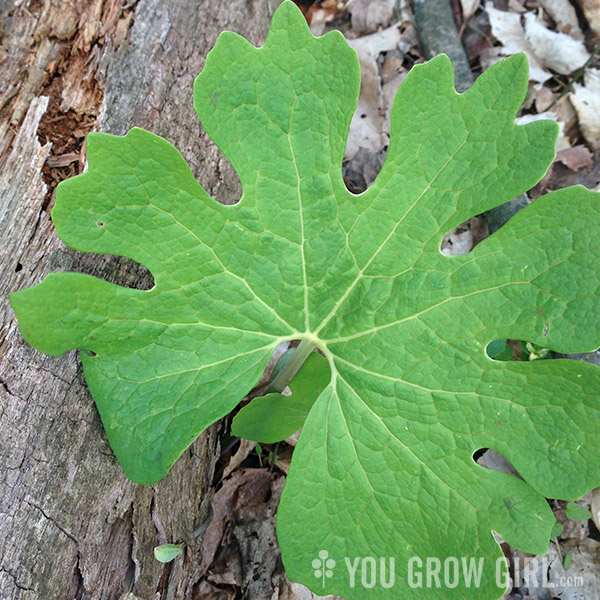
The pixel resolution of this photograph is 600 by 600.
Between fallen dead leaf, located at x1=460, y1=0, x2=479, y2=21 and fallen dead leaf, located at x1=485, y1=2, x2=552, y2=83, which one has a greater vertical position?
fallen dead leaf, located at x1=460, y1=0, x2=479, y2=21

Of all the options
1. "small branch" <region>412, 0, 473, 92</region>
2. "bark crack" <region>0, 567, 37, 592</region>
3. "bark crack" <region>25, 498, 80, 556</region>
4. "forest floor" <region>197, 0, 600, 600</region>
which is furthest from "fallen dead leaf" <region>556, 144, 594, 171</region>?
"bark crack" <region>0, 567, 37, 592</region>

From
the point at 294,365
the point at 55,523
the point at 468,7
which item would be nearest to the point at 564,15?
the point at 468,7

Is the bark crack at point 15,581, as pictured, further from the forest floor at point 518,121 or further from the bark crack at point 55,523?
the forest floor at point 518,121

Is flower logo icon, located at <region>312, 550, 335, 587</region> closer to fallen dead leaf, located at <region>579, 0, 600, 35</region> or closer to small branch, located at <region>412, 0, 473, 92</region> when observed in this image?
small branch, located at <region>412, 0, 473, 92</region>

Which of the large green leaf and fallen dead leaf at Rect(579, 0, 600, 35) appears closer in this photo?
the large green leaf

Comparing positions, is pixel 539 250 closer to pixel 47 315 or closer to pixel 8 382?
pixel 47 315

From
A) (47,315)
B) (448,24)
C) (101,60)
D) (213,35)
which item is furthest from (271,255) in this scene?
(448,24)

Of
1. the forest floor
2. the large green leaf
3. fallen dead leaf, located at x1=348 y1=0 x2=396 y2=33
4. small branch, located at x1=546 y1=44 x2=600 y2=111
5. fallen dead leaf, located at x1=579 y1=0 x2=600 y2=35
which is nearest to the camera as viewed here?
the large green leaf

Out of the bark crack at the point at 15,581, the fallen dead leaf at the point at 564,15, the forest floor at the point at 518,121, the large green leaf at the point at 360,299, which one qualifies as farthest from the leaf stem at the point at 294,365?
the fallen dead leaf at the point at 564,15
